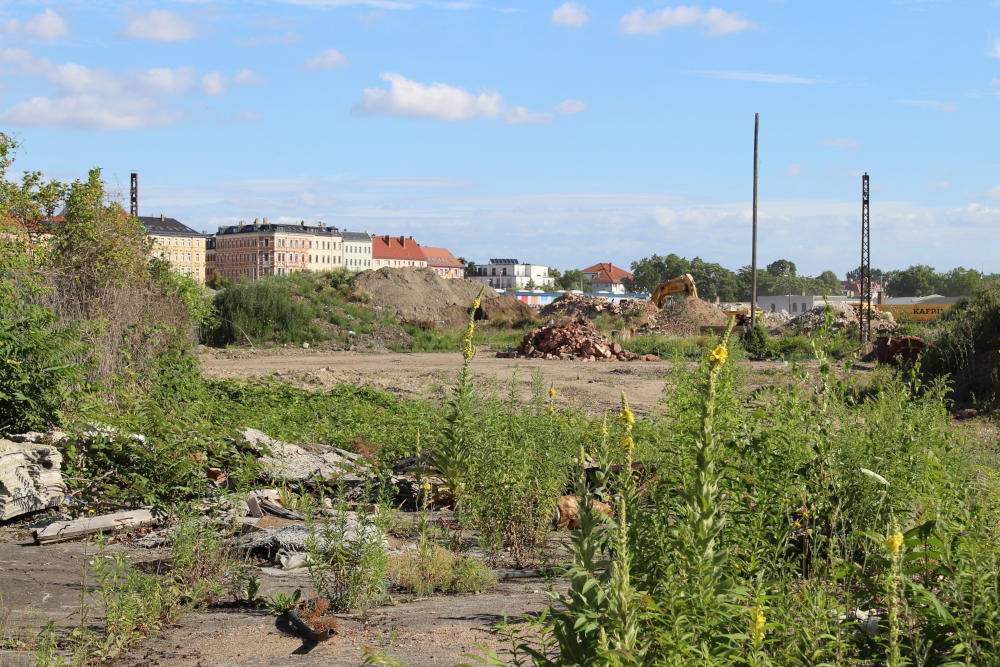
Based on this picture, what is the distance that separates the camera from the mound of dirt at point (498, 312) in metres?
40.9

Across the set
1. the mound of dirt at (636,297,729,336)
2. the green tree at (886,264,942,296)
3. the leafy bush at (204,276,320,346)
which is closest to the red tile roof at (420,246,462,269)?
the green tree at (886,264,942,296)

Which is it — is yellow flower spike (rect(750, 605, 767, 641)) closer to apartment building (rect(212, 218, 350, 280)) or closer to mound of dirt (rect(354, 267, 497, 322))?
mound of dirt (rect(354, 267, 497, 322))

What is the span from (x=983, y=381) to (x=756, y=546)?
55.5 feet

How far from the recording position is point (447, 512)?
8328 mm

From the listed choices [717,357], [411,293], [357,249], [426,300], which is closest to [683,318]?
[426,300]

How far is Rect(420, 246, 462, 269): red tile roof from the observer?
174375mm

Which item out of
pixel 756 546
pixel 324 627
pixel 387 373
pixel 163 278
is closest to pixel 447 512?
pixel 324 627

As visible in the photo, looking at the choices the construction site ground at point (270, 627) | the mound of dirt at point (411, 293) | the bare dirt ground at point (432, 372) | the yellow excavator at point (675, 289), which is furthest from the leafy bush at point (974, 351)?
the yellow excavator at point (675, 289)

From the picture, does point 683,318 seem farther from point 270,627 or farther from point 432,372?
point 270,627

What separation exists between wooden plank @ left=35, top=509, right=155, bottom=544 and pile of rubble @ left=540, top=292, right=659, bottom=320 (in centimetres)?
3362

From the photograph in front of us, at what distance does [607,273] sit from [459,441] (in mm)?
182271

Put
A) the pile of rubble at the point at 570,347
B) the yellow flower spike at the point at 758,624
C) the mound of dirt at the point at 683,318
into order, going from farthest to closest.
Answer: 1. the mound of dirt at the point at 683,318
2. the pile of rubble at the point at 570,347
3. the yellow flower spike at the point at 758,624

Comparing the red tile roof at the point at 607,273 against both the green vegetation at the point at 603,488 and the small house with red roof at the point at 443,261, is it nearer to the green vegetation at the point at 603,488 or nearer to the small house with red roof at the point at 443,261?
the small house with red roof at the point at 443,261

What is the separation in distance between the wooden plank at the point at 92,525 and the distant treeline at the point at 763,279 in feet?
502
